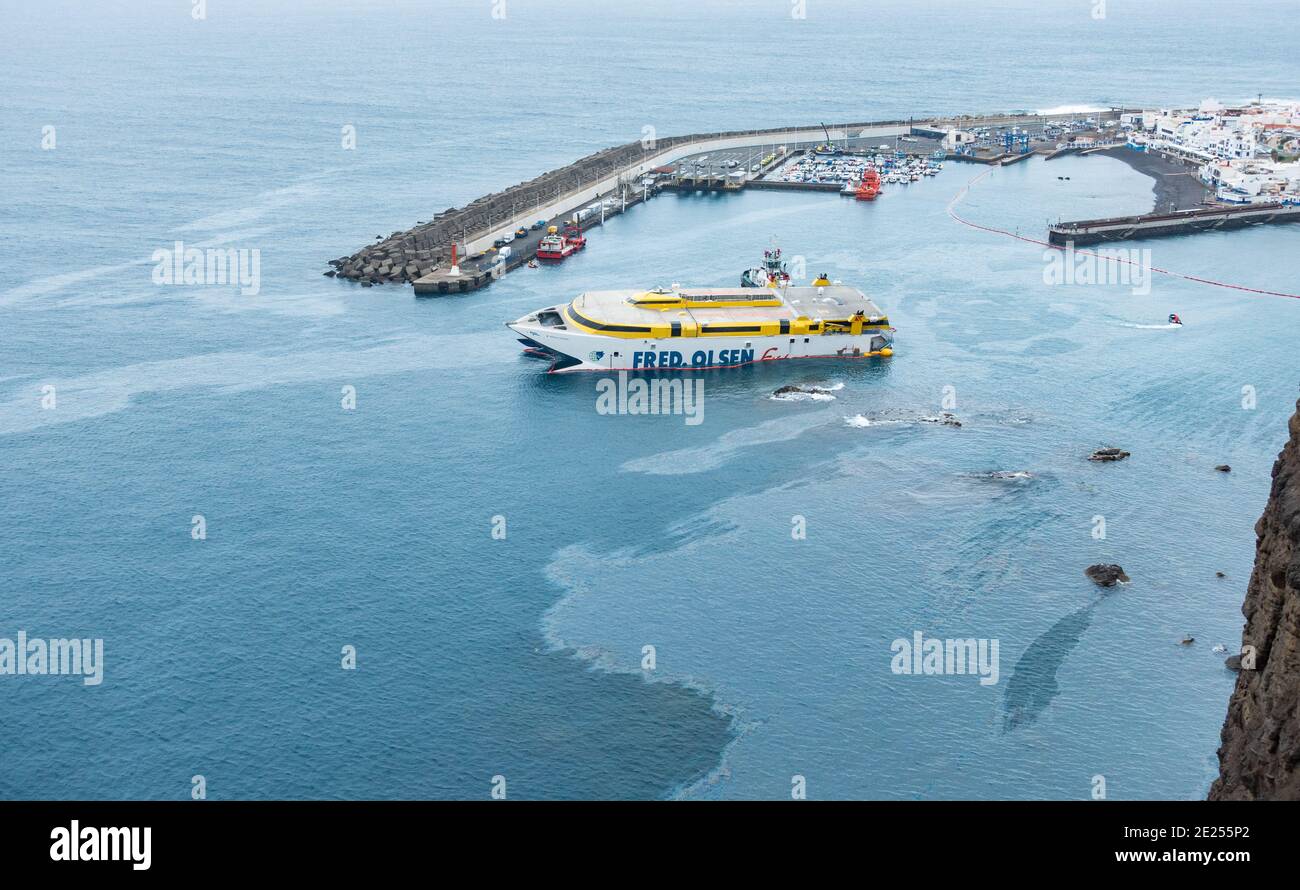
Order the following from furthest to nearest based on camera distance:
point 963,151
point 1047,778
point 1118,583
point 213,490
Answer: point 963,151
point 213,490
point 1118,583
point 1047,778

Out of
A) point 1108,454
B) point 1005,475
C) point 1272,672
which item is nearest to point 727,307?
point 1005,475

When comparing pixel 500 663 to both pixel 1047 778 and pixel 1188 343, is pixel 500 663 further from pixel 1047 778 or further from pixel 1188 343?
pixel 1188 343

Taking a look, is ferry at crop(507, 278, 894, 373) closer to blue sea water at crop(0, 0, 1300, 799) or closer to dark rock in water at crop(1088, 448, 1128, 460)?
blue sea water at crop(0, 0, 1300, 799)

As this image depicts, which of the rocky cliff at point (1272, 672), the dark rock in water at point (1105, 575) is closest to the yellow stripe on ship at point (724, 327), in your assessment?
the dark rock in water at point (1105, 575)

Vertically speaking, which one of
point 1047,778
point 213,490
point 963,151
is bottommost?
point 1047,778

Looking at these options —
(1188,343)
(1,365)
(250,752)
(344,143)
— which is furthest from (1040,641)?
(344,143)

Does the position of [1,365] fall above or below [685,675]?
above

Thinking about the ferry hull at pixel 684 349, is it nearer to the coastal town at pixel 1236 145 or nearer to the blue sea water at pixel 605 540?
the blue sea water at pixel 605 540
